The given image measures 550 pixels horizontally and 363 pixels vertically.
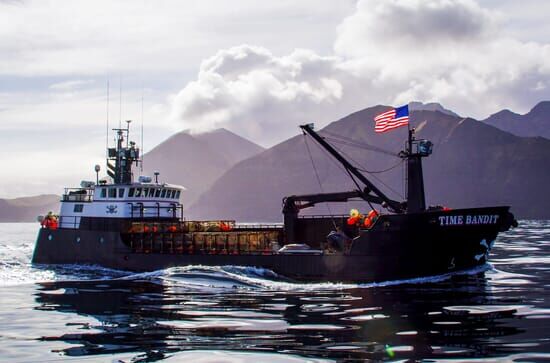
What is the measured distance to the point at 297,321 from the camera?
22.3 m

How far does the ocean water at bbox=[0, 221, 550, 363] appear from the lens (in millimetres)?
17375

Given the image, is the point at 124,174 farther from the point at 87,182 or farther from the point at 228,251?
the point at 228,251

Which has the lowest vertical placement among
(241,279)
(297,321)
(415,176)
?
(297,321)

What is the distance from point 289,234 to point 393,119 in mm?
11542

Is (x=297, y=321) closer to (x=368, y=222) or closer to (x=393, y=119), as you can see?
(x=368, y=222)

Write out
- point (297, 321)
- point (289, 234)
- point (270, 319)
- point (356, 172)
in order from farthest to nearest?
1. point (289, 234)
2. point (356, 172)
3. point (270, 319)
4. point (297, 321)

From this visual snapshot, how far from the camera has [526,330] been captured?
65.0ft

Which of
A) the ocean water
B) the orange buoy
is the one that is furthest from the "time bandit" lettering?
the orange buoy

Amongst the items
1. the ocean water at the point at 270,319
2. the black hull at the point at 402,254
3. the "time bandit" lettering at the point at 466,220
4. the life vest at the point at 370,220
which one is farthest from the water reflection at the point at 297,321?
the life vest at the point at 370,220

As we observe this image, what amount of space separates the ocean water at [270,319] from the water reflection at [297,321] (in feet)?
0.16

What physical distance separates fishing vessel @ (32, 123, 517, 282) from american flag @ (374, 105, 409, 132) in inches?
59.2

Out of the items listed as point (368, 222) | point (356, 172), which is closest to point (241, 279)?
point (368, 222)

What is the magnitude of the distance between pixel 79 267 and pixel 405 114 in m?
26.5

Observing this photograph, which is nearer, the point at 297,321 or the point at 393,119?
the point at 297,321
